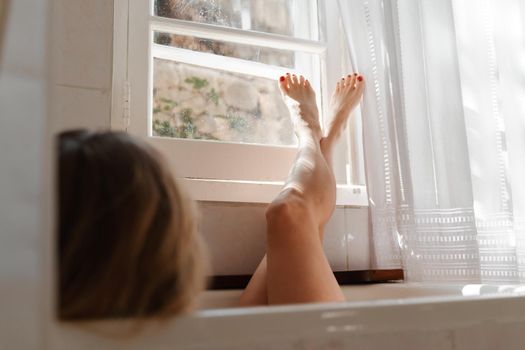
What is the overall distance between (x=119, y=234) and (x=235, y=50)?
4.08 ft

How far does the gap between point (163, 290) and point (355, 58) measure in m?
1.22

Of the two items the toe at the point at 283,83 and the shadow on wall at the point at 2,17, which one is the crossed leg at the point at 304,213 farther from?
the shadow on wall at the point at 2,17

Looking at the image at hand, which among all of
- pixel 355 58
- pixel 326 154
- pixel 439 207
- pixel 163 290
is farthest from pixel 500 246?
pixel 163 290

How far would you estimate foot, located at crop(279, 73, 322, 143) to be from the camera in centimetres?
153

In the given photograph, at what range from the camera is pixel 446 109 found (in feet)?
4.61

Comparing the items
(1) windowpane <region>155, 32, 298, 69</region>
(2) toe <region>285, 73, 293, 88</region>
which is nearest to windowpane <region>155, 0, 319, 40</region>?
(1) windowpane <region>155, 32, 298, 69</region>

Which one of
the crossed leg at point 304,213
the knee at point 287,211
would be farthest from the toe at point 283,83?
the knee at point 287,211

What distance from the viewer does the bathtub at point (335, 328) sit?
1.51 ft

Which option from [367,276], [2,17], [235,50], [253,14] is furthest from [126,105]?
[2,17]

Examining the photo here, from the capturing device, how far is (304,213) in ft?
4.05

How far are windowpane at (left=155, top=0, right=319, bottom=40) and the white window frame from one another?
0.21 ft

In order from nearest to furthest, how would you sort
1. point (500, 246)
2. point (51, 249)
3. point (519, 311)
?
1. point (51, 249)
2. point (519, 311)
3. point (500, 246)

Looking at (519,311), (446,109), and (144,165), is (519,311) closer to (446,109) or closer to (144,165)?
(144,165)

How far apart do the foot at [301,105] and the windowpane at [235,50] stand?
12cm
